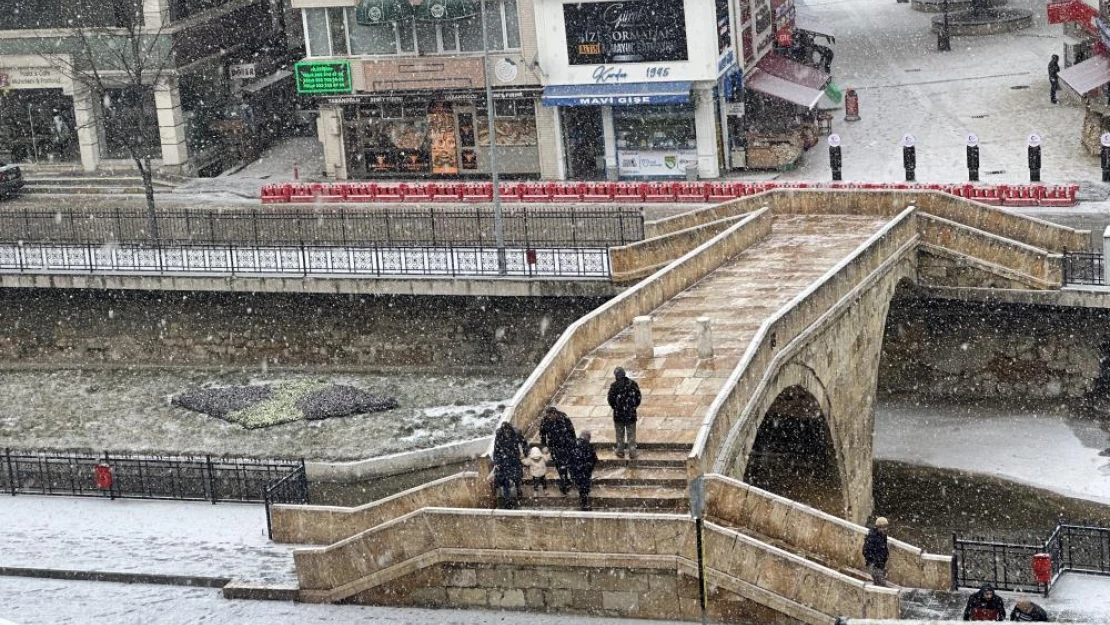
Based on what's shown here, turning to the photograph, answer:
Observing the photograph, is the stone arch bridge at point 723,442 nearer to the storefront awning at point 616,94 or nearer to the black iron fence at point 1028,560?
the black iron fence at point 1028,560

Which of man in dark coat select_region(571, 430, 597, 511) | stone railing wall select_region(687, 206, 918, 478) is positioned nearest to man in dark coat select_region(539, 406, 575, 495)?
man in dark coat select_region(571, 430, 597, 511)

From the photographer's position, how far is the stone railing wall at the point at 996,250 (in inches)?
1572

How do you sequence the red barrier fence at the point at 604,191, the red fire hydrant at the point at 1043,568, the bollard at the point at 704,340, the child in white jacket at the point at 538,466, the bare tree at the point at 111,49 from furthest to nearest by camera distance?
the bare tree at the point at 111,49, the red barrier fence at the point at 604,191, the bollard at the point at 704,340, the child in white jacket at the point at 538,466, the red fire hydrant at the point at 1043,568

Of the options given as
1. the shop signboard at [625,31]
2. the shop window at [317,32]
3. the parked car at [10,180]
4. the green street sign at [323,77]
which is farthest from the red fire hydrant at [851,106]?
the parked car at [10,180]

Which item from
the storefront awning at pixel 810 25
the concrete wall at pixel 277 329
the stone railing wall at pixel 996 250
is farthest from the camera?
the storefront awning at pixel 810 25

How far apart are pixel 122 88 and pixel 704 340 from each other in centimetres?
2995

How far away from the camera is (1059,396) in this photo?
41281 mm

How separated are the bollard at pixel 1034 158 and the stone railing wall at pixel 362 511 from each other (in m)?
23.2

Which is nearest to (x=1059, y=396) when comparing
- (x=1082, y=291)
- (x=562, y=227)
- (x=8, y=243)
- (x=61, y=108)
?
(x=1082, y=291)

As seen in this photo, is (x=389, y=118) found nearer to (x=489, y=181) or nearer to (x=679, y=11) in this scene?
(x=489, y=181)


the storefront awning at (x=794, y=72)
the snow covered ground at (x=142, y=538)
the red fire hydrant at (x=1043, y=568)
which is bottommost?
the red fire hydrant at (x=1043, y=568)

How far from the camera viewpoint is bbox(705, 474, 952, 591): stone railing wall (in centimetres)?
2656

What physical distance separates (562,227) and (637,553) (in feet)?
69.7

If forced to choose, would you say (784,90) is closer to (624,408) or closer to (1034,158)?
(1034,158)
